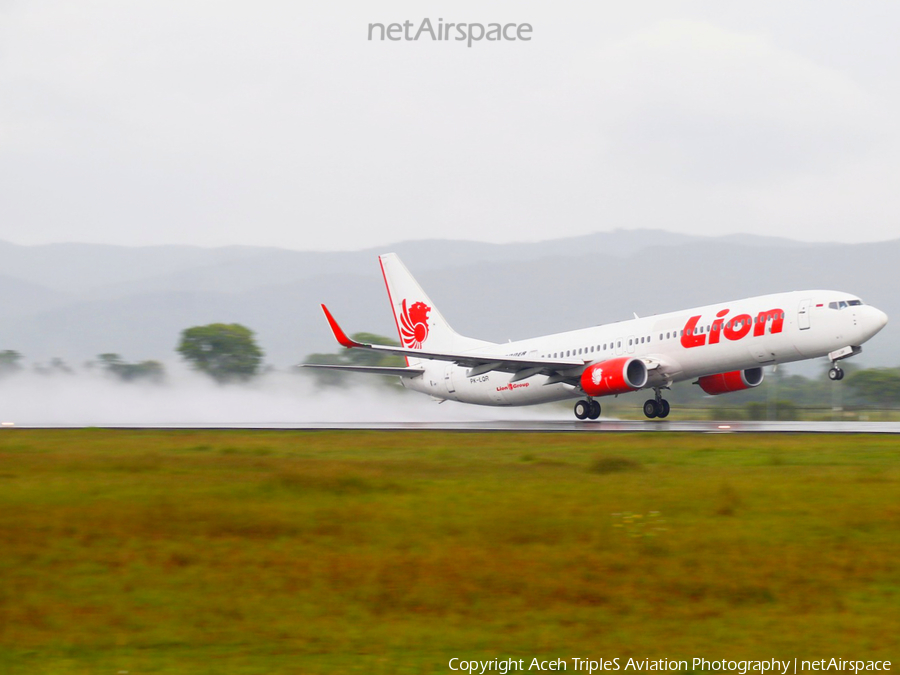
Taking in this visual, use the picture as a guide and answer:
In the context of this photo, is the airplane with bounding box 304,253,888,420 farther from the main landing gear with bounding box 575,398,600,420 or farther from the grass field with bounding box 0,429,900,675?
the grass field with bounding box 0,429,900,675

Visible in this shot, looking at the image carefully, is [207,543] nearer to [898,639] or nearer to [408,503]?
[408,503]

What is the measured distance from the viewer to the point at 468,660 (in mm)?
8234

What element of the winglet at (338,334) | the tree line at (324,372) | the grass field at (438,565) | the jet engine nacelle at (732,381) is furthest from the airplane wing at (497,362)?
the grass field at (438,565)

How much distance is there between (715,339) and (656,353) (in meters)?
2.58

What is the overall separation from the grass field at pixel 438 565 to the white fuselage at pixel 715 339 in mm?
13856

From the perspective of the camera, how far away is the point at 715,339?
34.7 metres

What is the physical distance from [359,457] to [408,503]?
836 cm

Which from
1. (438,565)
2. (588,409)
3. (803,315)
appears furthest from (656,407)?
(438,565)

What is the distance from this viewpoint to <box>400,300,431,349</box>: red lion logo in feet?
157

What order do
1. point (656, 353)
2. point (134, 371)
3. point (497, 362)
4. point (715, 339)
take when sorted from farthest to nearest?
1. point (134, 371)
2. point (497, 362)
3. point (656, 353)
4. point (715, 339)

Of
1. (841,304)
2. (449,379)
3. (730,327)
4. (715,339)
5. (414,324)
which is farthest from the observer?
(414,324)

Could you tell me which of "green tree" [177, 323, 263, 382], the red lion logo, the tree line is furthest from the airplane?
"green tree" [177, 323, 263, 382]

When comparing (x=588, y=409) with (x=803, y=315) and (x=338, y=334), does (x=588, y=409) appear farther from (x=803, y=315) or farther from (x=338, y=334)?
(x=338, y=334)

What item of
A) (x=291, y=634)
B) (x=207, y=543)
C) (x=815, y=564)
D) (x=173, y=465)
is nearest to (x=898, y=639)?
(x=815, y=564)
